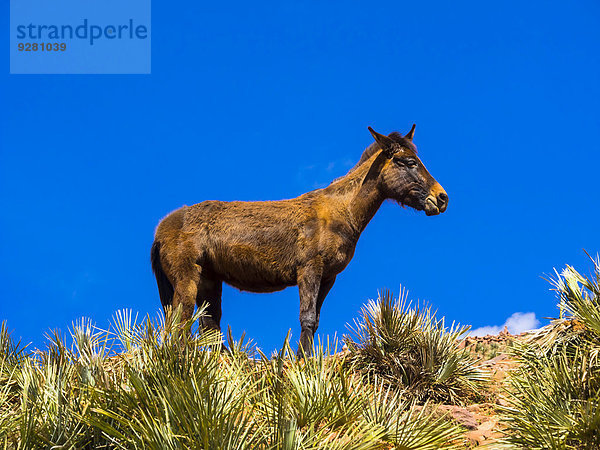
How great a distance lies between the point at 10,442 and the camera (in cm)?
687

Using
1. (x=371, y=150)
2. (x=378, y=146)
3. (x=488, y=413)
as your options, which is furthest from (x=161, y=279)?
(x=488, y=413)

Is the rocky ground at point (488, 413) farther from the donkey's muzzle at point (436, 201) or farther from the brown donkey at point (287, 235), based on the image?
the brown donkey at point (287, 235)

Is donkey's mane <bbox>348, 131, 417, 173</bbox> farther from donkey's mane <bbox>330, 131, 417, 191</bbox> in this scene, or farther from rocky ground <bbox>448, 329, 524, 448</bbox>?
rocky ground <bbox>448, 329, 524, 448</bbox>

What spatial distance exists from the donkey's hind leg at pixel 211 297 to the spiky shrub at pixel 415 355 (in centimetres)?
224

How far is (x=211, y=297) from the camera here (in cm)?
1106

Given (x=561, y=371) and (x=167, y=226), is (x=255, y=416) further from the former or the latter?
(x=167, y=226)

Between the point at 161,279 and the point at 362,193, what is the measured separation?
11.9 feet

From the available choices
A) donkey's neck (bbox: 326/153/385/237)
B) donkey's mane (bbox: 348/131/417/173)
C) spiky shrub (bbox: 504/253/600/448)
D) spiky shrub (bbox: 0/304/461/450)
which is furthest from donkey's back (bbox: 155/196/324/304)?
spiky shrub (bbox: 504/253/600/448)

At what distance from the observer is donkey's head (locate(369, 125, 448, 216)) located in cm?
1049

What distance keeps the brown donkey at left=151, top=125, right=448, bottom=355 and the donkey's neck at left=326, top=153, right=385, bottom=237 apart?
0.02 metres

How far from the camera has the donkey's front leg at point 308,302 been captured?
9789mm

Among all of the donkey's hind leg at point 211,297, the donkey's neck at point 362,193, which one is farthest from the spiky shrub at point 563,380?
the donkey's hind leg at point 211,297

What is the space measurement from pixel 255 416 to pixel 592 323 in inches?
167

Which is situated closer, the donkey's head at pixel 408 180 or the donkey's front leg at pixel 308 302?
the donkey's front leg at pixel 308 302
